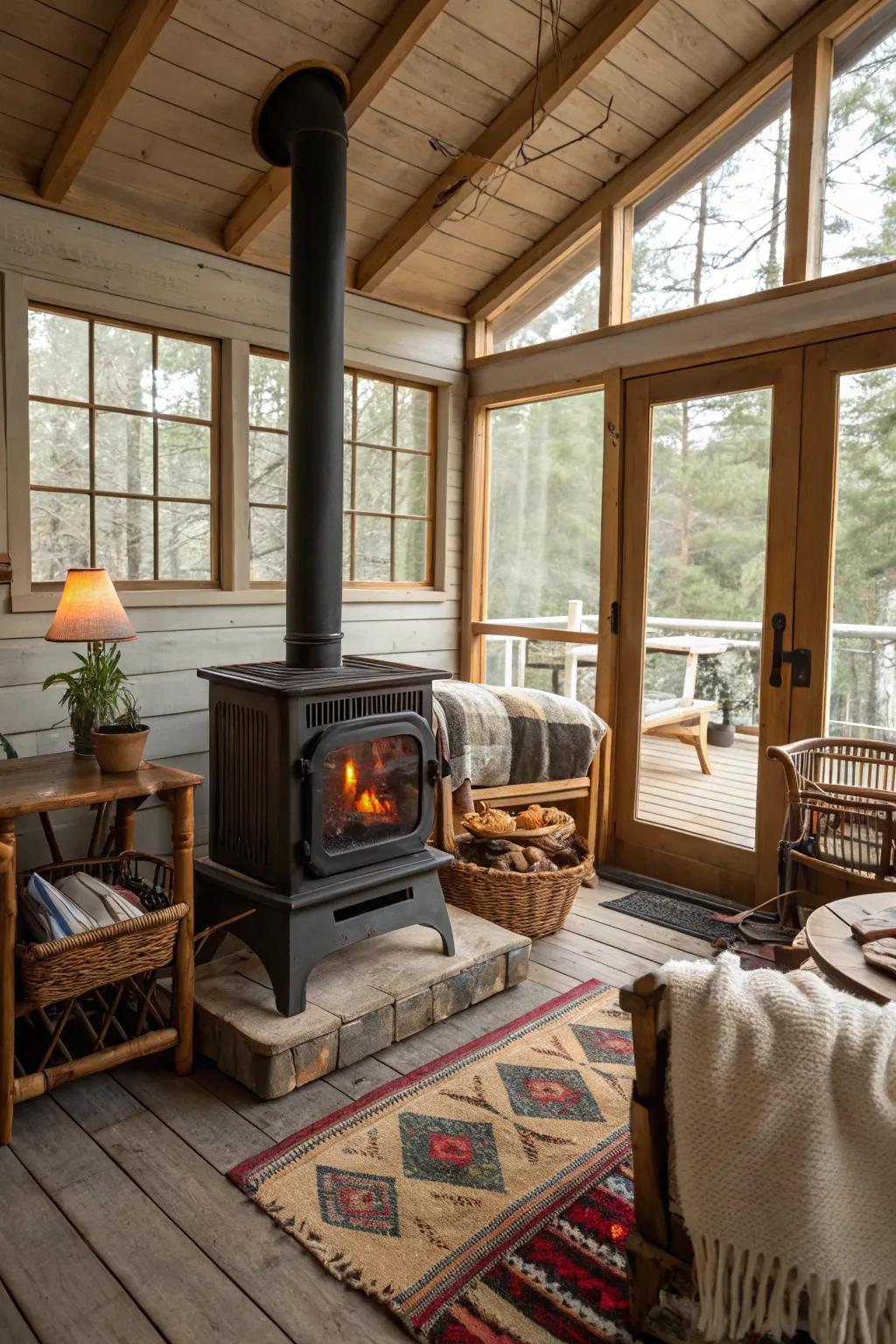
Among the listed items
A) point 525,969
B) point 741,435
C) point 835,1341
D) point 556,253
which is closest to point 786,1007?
point 835,1341

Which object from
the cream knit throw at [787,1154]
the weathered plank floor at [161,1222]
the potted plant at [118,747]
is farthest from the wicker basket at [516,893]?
the cream knit throw at [787,1154]

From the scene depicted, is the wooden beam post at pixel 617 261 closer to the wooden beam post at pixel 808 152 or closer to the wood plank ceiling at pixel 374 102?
the wood plank ceiling at pixel 374 102

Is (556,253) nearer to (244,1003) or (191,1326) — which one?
(244,1003)

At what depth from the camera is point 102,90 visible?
8.71 ft

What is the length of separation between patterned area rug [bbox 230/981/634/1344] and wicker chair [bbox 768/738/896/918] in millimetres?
874

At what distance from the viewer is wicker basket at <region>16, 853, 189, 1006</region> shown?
6.61 feet

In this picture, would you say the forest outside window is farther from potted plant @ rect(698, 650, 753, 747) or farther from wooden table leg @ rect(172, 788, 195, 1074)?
wooden table leg @ rect(172, 788, 195, 1074)

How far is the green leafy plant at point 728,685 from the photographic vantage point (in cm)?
353

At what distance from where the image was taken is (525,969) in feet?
9.46

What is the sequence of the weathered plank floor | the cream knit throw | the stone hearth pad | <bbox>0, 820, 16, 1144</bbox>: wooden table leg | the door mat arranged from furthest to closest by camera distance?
the door mat < the stone hearth pad < <bbox>0, 820, 16, 1144</bbox>: wooden table leg < the weathered plank floor < the cream knit throw

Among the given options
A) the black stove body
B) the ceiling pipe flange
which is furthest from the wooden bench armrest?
the ceiling pipe flange

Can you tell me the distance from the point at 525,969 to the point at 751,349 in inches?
90.5

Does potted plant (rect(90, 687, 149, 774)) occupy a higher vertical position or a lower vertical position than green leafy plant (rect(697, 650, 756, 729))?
lower

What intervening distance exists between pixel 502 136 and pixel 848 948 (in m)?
2.96
